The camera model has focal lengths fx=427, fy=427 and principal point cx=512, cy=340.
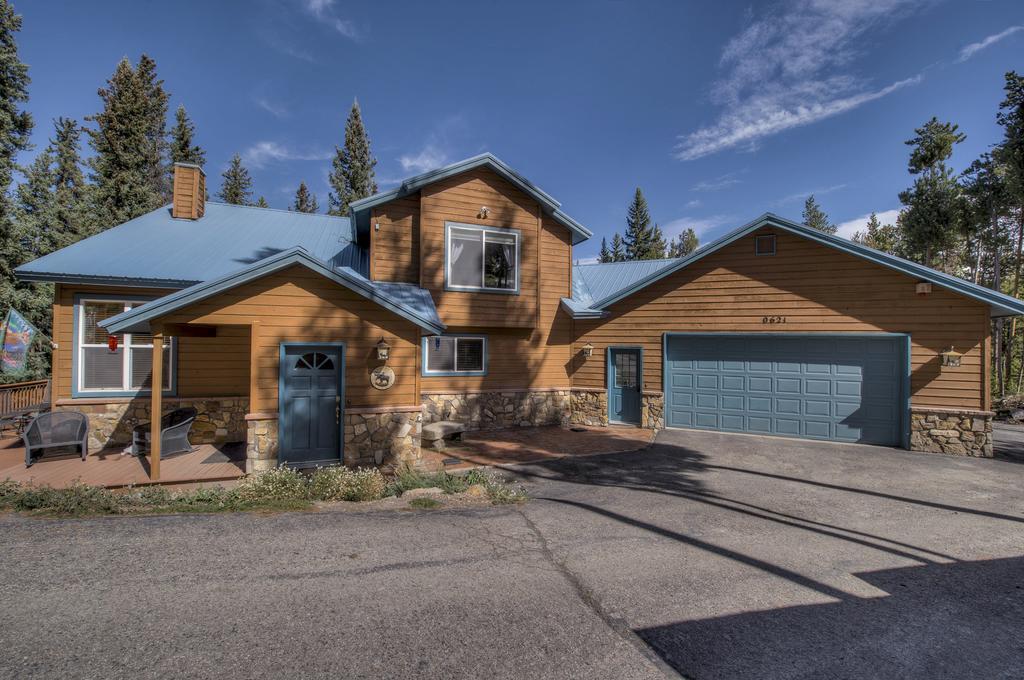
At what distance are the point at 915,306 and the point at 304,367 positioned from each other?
45.8ft

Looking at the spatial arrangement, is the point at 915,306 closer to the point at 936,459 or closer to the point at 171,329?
the point at 936,459

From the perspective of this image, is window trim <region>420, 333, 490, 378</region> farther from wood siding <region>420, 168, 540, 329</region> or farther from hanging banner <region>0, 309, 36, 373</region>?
hanging banner <region>0, 309, 36, 373</region>

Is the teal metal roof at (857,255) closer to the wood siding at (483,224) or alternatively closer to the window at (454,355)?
the wood siding at (483,224)

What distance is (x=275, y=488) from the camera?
638cm

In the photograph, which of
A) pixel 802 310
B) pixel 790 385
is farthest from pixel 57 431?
pixel 802 310

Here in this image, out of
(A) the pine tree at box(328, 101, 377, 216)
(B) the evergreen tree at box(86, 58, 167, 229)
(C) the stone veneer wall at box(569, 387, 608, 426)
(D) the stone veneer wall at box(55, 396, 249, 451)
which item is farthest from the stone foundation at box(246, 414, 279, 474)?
(A) the pine tree at box(328, 101, 377, 216)

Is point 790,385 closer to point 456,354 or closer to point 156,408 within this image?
point 456,354

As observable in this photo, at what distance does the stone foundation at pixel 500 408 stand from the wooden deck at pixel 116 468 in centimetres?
482

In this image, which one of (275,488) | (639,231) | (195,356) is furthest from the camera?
(639,231)

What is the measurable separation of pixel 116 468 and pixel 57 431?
1.86 m

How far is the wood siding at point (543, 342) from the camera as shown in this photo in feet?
42.4

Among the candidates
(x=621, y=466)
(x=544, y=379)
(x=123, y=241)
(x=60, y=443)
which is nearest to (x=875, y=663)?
(x=621, y=466)

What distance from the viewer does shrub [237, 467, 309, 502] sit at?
6.23 meters

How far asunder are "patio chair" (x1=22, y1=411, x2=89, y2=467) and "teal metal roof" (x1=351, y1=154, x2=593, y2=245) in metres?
7.43
